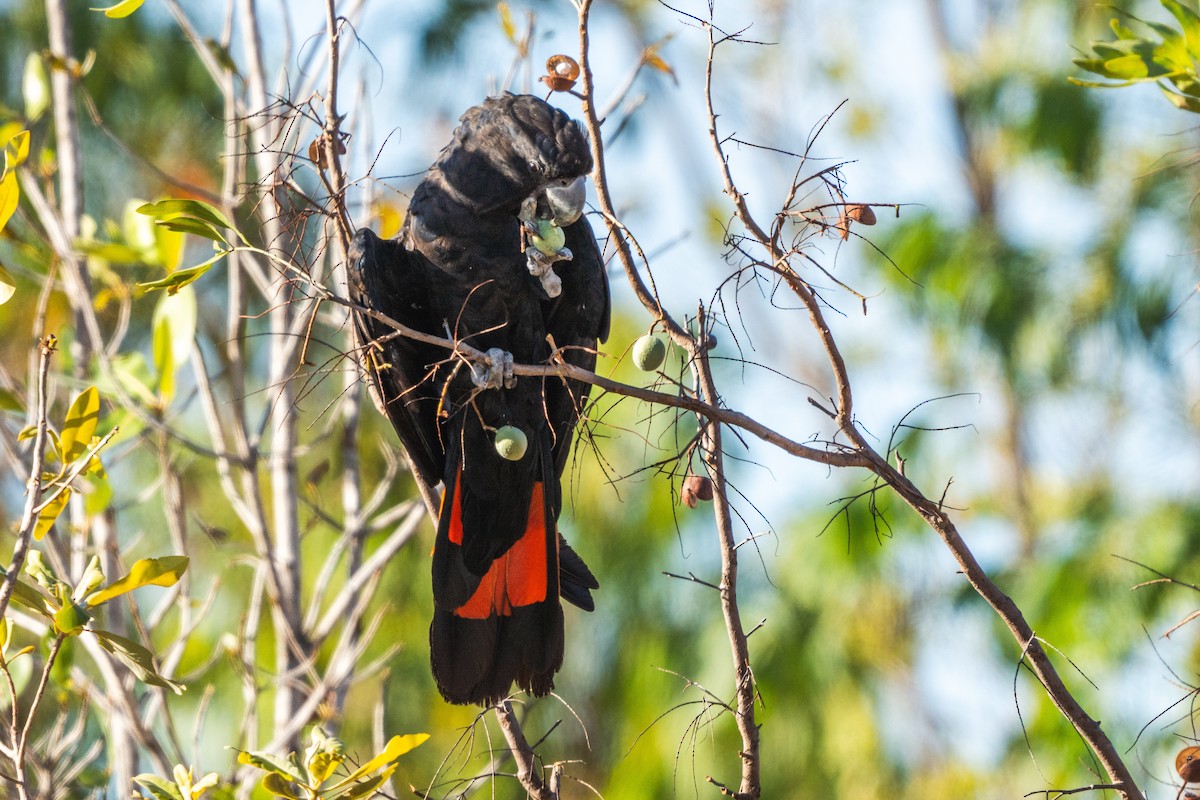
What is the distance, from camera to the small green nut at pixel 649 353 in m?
1.96

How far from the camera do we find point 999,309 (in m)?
7.68

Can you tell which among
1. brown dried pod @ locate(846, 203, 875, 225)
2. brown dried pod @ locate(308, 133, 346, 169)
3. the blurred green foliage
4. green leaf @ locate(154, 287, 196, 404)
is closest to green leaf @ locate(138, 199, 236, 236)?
brown dried pod @ locate(308, 133, 346, 169)

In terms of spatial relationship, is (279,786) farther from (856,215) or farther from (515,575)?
(856,215)

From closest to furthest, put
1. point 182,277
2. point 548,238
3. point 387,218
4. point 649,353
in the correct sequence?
point 182,277 < point 649,353 < point 548,238 < point 387,218

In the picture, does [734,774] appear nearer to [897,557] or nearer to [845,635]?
[845,635]

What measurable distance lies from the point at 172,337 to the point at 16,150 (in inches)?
42.2

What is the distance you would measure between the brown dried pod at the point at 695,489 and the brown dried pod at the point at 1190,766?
2.66 feet

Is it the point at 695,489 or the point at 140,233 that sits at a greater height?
the point at 140,233

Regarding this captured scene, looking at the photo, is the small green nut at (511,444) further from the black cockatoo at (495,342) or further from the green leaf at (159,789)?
the green leaf at (159,789)

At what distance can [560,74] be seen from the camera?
7.23ft

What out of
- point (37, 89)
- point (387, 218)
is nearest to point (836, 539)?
point (387, 218)

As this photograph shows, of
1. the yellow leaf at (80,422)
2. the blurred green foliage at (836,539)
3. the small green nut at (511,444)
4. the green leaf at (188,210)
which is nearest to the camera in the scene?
the green leaf at (188,210)

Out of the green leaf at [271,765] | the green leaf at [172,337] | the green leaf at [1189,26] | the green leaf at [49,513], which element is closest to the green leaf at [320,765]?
the green leaf at [271,765]

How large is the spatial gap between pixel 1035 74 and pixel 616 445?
371 centimetres
